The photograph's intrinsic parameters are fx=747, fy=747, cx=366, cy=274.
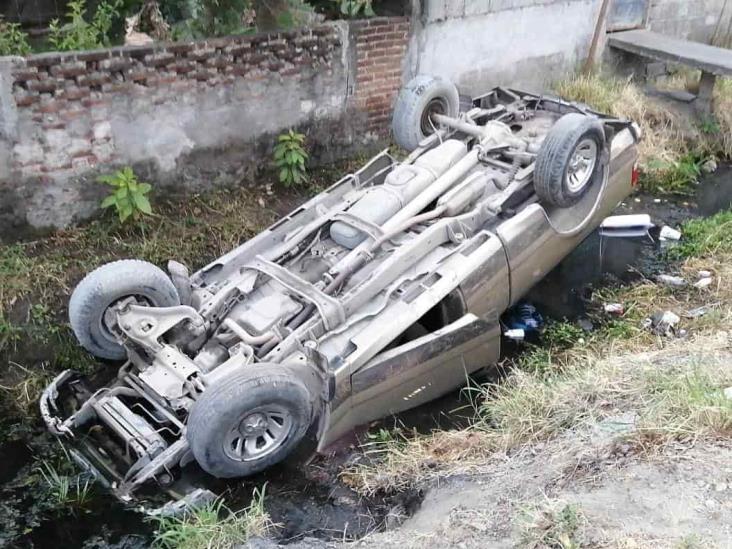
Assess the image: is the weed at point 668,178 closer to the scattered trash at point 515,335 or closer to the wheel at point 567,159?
the wheel at point 567,159

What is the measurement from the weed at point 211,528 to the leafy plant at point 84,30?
423 centimetres

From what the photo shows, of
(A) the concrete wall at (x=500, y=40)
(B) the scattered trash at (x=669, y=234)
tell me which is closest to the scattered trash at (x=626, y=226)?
(B) the scattered trash at (x=669, y=234)

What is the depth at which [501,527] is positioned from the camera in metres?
3.75

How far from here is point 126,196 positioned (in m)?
6.45

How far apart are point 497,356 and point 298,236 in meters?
1.76

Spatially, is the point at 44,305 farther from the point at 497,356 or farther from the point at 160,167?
the point at 497,356

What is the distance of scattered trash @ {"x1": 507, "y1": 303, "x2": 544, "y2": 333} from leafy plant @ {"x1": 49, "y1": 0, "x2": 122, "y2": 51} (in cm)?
440

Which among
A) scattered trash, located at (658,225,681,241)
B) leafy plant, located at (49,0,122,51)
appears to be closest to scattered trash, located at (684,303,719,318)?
scattered trash, located at (658,225,681,241)

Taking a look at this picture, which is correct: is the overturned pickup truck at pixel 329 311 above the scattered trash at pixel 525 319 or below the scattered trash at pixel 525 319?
above

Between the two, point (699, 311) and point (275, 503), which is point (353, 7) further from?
point (275, 503)

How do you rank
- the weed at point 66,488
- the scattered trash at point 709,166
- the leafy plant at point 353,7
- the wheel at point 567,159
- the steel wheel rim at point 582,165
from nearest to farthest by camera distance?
the weed at point 66,488 → the wheel at point 567,159 → the steel wheel rim at point 582,165 → the leafy plant at point 353,7 → the scattered trash at point 709,166

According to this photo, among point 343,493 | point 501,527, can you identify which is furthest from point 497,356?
point 501,527

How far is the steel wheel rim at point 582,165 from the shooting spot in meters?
5.99

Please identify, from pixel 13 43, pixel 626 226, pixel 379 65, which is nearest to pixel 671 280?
pixel 626 226
